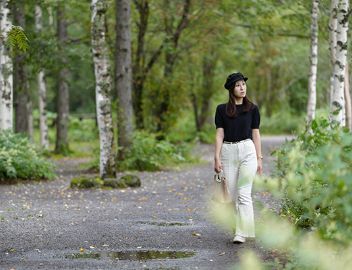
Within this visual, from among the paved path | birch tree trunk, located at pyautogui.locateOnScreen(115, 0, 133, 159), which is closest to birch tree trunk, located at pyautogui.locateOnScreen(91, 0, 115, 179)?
the paved path

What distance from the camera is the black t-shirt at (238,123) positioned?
9.58 metres

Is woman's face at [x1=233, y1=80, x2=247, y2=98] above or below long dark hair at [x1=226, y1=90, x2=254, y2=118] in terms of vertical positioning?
above

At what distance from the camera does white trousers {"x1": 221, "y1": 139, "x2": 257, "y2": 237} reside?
9430mm

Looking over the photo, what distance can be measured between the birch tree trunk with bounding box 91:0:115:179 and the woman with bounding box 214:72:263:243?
7.09 m

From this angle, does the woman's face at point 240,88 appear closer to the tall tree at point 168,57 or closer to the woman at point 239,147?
the woman at point 239,147

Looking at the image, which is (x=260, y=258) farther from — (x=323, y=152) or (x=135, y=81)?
(x=135, y=81)

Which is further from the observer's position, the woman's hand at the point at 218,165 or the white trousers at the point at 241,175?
the woman's hand at the point at 218,165

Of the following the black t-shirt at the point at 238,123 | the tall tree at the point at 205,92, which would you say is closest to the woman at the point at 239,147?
the black t-shirt at the point at 238,123

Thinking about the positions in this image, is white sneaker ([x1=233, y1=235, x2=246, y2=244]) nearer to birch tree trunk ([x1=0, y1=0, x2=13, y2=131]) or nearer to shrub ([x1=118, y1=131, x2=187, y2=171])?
birch tree trunk ([x1=0, y1=0, x2=13, y2=131])

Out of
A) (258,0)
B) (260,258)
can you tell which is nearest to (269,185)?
(260,258)

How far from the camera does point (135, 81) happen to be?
91.6 ft

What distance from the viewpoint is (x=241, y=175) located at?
943 centimetres

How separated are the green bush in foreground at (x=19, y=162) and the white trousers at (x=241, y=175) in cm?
952

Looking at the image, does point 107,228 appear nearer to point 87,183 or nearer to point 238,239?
point 238,239
